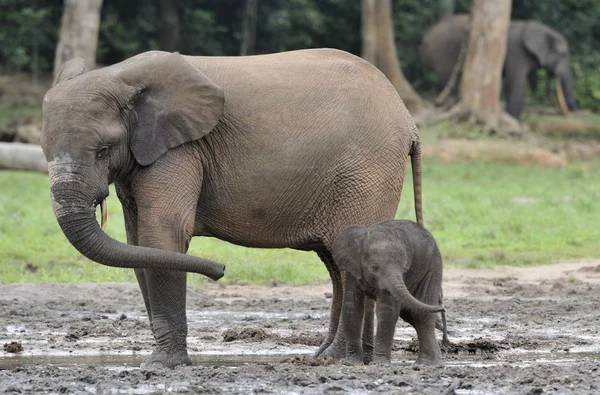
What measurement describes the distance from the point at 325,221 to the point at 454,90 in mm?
20890

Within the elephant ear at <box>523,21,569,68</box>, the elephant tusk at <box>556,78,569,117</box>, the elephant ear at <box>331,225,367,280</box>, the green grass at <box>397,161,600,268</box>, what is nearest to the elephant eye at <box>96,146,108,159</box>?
the elephant ear at <box>331,225,367,280</box>

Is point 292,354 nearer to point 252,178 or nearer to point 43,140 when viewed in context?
point 252,178

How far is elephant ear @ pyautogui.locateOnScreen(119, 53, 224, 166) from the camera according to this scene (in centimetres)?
809

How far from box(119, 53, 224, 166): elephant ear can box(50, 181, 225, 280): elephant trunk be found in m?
0.52

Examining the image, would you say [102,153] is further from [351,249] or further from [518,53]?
[518,53]

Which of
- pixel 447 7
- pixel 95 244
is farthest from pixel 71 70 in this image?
pixel 447 7

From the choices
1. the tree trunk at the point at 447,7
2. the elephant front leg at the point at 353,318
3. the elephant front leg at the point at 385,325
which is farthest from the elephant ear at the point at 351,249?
the tree trunk at the point at 447,7

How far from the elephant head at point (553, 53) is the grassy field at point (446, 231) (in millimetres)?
7265

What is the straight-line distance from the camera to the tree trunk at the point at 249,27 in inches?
1157

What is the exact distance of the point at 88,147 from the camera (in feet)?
25.7

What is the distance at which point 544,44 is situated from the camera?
2989cm

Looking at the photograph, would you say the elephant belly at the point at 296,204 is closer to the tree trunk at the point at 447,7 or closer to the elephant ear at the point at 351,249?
the elephant ear at the point at 351,249

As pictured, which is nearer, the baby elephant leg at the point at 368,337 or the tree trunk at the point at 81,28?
the baby elephant leg at the point at 368,337

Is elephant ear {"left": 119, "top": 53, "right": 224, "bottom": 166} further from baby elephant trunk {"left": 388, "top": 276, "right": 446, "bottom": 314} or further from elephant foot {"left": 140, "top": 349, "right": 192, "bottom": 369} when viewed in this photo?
baby elephant trunk {"left": 388, "top": 276, "right": 446, "bottom": 314}
